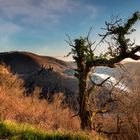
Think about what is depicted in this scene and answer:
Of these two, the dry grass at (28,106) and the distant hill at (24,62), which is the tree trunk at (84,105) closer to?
the dry grass at (28,106)

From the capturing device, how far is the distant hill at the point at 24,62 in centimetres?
10362

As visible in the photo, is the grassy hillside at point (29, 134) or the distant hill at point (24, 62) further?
the distant hill at point (24, 62)

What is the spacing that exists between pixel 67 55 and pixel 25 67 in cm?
9047

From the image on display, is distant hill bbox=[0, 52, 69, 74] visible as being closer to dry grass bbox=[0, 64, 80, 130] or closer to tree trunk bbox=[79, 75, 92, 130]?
dry grass bbox=[0, 64, 80, 130]

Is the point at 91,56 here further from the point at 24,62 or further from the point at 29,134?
the point at 24,62

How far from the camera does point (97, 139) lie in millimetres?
9320

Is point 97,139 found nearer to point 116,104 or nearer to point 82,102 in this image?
point 82,102

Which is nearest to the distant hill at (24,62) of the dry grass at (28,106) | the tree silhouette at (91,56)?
the dry grass at (28,106)

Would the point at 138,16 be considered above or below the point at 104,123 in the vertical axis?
above

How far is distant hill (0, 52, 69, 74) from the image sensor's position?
104m

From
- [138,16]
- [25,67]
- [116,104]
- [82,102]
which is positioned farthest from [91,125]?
[25,67]

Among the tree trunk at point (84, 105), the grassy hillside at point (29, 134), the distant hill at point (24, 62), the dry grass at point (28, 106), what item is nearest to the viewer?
the grassy hillside at point (29, 134)

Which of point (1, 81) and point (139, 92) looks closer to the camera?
point (139, 92)

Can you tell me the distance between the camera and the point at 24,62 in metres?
108
